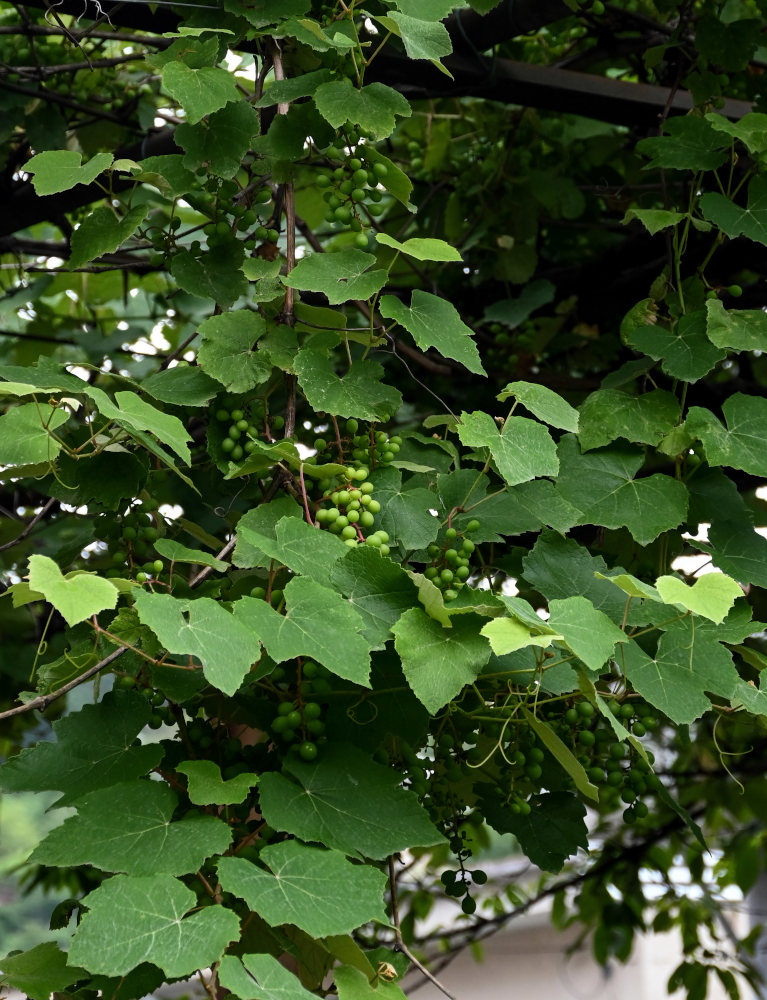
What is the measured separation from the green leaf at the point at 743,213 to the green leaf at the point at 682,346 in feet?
0.37

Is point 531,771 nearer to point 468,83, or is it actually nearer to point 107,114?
point 468,83

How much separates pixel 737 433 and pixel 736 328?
0.14 metres

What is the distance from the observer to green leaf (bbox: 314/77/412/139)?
1094mm

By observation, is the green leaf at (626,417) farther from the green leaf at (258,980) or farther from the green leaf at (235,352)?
the green leaf at (258,980)

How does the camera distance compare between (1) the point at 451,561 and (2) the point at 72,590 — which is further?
(1) the point at 451,561

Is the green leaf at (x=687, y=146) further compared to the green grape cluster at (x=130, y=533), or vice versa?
the green leaf at (x=687, y=146)

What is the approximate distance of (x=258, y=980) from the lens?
731 mm

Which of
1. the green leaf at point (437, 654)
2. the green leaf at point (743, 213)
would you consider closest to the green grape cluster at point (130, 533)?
the green leaf at point (437, 654)

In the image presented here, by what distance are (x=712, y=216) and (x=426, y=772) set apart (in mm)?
778

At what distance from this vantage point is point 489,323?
2.18 m

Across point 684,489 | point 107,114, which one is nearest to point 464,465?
point 684,489

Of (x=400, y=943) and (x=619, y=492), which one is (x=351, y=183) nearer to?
(x=619, y=492)

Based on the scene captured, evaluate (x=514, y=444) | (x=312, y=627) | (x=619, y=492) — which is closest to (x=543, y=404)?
(x=514, y=444)

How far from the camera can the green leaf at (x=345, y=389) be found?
42.6 inches
